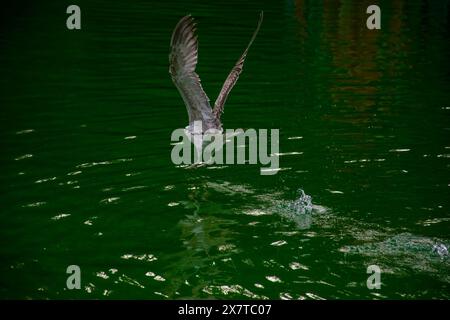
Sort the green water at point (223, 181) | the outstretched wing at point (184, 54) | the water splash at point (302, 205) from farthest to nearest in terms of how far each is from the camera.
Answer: the water splash at point (302, 205)
the outstretched wing at point (184, 54)
the green water at point (223, 181)

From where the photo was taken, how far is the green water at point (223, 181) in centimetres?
853

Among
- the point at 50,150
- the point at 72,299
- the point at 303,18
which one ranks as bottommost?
the point at 72,299

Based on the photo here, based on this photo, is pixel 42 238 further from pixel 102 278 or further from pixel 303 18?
pixel 303 18

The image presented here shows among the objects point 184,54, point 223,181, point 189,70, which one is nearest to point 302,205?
point 223,181

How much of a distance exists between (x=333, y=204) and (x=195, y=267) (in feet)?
9.14

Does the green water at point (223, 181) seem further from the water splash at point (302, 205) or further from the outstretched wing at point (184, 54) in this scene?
the outstretched wing at point (184, 54)

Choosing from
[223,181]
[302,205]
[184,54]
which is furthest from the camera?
[223,181]

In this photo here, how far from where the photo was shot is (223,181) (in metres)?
11.7

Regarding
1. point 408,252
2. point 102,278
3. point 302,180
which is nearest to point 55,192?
point 102,278

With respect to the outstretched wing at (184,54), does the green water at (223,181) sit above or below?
below

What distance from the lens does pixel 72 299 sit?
7.95 m

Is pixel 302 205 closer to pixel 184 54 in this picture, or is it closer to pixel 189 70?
pixel 189 70

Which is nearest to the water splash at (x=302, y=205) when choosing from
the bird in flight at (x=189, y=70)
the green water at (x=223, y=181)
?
the green water at (x=223, y=181)

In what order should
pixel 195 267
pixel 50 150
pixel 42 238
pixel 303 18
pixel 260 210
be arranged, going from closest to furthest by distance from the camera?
pixel 195 267 < pixel 42 238 < pixel 260 210 < pixel 50 150 < pixel 303 18
